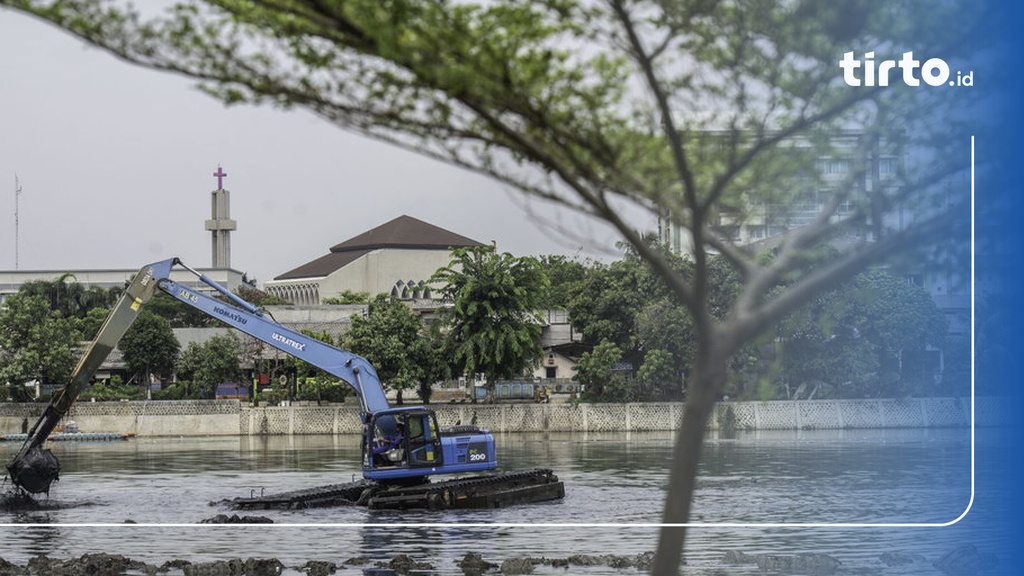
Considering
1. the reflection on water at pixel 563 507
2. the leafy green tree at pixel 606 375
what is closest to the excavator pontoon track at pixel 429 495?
the reflection on water at pixel 563 507

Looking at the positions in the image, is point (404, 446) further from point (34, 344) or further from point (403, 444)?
point (34, 344)

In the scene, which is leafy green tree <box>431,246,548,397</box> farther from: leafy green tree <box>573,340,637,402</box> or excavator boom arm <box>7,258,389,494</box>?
excavator boom arm <box>7,258,389,494</box>

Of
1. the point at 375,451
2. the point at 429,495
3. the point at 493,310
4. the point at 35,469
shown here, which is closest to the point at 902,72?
the point at 429,495

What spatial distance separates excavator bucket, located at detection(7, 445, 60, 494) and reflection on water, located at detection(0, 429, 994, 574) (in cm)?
65

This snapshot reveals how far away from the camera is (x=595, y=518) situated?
30672 mm

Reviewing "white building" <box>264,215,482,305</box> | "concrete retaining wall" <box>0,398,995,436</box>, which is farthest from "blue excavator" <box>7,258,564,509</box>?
"white building" <box>264,215,482,305</box>

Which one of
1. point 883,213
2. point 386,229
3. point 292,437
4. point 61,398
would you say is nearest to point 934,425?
point 61,398

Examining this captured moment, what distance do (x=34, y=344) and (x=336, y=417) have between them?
13.7m

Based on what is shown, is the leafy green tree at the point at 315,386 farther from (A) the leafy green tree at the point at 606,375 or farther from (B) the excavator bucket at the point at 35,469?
(B) the excavator bucket at the point at 35,469

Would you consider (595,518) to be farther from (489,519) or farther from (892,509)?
(892,509)

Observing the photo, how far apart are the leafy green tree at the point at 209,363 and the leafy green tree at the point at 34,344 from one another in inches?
208

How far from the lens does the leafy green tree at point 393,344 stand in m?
70.6

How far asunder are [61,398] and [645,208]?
23334 millimetres

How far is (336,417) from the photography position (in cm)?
7212
